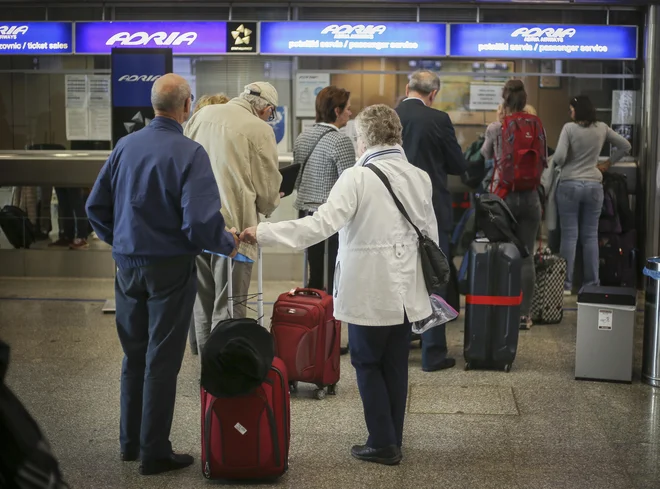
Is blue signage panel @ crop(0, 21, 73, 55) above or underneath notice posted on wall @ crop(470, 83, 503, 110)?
above

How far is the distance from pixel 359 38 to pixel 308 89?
30.9 inches

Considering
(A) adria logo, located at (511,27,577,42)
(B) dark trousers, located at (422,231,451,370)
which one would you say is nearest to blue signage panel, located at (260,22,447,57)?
(A) adria logo, located at (511,27,577,42)

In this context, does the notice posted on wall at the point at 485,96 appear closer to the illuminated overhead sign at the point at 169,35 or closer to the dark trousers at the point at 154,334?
the illuminated overhead sign at the point at 169,35

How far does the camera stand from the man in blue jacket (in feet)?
14.5

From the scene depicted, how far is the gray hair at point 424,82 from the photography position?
21.6ft

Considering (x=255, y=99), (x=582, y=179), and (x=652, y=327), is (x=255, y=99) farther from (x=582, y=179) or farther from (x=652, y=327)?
(x=582, y=179)

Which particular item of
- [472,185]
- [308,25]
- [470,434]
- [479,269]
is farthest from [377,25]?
[470,434]

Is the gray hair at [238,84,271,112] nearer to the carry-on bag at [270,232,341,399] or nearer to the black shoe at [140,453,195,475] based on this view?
the carry-on bag at [270,232,341,399]

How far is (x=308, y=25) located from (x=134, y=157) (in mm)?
6055

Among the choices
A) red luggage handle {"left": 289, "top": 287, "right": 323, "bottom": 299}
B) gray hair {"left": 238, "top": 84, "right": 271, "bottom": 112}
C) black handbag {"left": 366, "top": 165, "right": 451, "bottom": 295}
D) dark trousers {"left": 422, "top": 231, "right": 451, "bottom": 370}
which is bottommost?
dark trousers {"left": 422, "top": 231, "right": 451, "bottom": 370}

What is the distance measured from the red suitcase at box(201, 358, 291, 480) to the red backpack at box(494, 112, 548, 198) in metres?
4.01

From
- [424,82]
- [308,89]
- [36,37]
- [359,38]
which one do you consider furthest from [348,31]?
[424,82]

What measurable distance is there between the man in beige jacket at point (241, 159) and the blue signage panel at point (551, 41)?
178 inches

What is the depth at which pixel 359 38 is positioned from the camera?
33.3 ft
